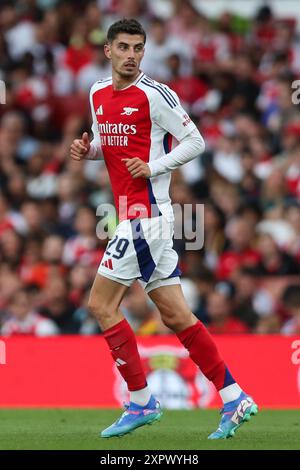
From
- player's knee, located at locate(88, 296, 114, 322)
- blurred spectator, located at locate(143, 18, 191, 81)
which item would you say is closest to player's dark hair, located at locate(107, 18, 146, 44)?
player's knee, located at locate(88, 296, 114, 322)

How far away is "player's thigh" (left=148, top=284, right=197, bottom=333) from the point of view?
8305mm

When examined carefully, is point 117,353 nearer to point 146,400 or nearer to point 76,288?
point 146,400

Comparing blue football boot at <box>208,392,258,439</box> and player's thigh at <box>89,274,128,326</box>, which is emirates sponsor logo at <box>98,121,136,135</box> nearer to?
player's thigh at <box>89,274,128,326</box>

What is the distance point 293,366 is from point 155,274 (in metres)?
3.84

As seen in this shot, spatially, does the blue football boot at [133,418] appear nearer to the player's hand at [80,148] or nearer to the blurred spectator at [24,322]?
the player's hand at [80,148]

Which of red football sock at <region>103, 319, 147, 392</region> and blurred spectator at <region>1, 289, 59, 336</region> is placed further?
blurred spectator at <region>1, 289, 59, 336</region>

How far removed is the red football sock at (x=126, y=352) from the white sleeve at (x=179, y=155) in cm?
102

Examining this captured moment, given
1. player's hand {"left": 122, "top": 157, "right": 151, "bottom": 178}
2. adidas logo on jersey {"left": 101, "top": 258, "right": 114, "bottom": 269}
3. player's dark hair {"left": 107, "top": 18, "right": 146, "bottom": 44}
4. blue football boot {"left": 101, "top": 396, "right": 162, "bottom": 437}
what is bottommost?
blue football boot {"left": 101, "top": 396, "right": 162, "bottom": 437}

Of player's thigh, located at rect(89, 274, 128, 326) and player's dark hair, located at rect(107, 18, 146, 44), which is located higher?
player's dark hair, located at rect(107, 18, 146, 44)

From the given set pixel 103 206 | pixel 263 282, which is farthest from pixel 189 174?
pixel 263 282

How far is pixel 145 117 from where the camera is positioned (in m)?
8.26

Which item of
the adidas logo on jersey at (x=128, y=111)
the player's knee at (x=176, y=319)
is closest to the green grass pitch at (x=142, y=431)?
the player's knee at (x=176, y=319)

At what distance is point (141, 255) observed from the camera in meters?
8.25

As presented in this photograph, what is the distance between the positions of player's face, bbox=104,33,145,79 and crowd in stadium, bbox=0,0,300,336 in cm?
527
